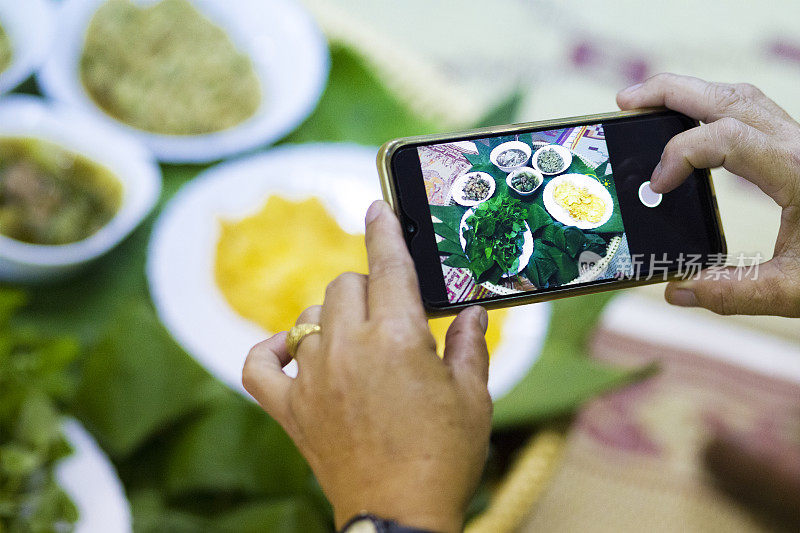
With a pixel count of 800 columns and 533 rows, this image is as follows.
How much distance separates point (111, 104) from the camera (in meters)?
0.99

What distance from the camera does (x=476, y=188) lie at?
548mm

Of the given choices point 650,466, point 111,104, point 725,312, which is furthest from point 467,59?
point 725,312

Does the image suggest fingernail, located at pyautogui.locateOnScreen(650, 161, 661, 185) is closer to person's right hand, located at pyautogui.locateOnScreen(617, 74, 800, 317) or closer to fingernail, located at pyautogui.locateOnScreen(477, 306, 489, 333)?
person's right hand, located at pyautogui.locateOnScreen(617, 74, 800, 317)

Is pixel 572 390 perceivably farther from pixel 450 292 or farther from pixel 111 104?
pixel 111 104

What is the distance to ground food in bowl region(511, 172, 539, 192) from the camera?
0.55 m

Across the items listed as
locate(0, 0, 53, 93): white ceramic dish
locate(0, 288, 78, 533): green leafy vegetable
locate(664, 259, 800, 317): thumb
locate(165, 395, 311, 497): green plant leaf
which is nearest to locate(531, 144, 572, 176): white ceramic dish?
locate(664, 259, 800, 317): thumb

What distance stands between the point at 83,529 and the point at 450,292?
1.47 ft

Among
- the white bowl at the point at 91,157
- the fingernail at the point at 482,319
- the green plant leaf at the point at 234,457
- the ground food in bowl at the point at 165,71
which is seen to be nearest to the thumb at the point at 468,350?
the fingernail at the point at 482,319

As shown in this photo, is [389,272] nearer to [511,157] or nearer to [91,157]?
[511,157]

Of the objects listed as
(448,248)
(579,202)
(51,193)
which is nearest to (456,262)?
(448,248)

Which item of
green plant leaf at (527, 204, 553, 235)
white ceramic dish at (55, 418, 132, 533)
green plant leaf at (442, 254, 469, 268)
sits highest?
green plant leaf at (527, 204, 553, 235)

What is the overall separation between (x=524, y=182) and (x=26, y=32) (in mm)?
768

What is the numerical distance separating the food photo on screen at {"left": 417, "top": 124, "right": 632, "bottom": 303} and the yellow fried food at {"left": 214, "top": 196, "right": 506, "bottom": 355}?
0.35m

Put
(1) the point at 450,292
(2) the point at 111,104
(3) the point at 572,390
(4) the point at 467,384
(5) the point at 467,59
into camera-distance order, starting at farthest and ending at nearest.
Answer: (5) the point at 467,59 → (2) the point at 111,104 → (3) the point at 572,390 → (1) the point at 450,292 → (4) the point at 467,384
